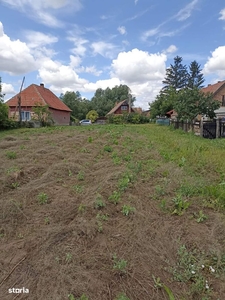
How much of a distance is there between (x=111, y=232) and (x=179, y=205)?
4.20ft

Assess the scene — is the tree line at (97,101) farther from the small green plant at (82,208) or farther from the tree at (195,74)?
the small green plant at (82,208)

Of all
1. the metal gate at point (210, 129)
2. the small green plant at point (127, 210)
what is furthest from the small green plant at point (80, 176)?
the metal gate at point (210, 129)

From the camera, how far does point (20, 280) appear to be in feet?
6.64

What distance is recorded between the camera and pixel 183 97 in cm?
1466

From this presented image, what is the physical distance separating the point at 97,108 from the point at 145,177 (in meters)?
50.1

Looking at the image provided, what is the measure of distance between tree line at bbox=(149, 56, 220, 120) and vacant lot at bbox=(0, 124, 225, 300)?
9.66 m

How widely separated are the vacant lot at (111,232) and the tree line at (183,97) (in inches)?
380

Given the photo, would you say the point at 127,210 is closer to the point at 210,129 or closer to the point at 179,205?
the point at 179,205

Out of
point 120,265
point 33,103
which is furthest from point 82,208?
point 33,103

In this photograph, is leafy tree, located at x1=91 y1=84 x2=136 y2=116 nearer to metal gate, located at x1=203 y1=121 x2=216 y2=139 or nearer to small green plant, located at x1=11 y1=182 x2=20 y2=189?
metal gate, located at x1=203 y1=121 x2=216 y2=139

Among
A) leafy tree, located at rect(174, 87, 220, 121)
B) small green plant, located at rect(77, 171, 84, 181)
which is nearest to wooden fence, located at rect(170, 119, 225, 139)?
leafy tree, located at rect(174, 87, 220, 121)

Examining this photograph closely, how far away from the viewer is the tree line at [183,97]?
546 inches

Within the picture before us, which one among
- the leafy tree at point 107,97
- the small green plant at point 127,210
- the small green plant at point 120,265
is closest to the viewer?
the small green plant at point 120,265

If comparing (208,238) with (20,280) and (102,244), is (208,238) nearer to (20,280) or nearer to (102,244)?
(102,244)
